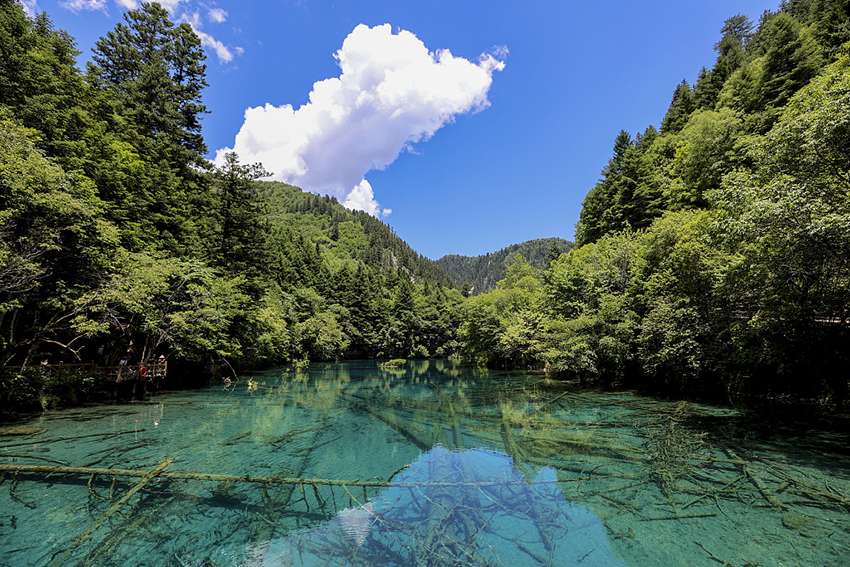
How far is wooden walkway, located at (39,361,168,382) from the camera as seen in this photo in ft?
47.9

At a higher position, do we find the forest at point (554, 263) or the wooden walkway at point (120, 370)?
the forest at point (554, 263)

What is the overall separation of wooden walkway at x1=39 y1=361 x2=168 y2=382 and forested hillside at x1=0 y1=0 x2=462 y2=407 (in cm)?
65

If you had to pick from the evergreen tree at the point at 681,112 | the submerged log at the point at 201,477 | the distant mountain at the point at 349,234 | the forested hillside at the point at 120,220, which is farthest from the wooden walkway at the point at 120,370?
the distant mountain at the point at 349,234

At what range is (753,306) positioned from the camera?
43.3 feet

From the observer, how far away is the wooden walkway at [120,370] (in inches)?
575

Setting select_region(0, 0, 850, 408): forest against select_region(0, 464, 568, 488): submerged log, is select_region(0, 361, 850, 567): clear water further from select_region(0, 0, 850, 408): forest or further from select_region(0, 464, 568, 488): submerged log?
select_region(0, 0, 850, 408): forest

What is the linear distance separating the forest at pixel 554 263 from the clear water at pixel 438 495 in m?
4.16

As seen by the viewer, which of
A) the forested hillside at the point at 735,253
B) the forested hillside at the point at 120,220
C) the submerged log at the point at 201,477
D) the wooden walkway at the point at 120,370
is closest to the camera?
the submerged log at the point at 201,477

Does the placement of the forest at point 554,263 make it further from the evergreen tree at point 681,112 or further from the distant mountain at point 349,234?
the distant mountain at point 349,234

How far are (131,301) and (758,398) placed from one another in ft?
92.8

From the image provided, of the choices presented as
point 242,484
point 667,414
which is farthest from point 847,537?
point 242,484

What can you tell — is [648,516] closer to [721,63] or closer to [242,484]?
[242,484]

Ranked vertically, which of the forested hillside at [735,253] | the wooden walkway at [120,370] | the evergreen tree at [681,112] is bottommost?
the wooden walkway at [120,370]

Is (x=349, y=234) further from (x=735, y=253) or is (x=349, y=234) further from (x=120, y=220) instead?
(x=735, y=253)
